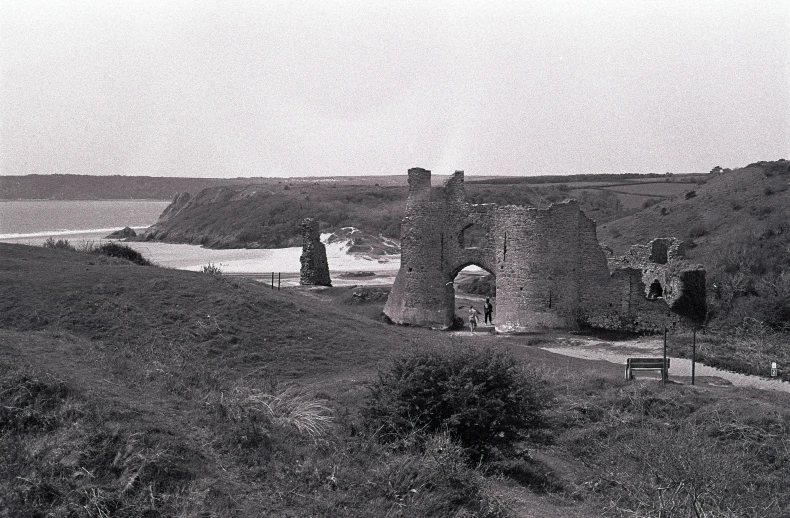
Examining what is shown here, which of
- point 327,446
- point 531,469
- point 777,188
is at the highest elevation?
point 777,188

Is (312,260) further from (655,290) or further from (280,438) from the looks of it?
(280,438)

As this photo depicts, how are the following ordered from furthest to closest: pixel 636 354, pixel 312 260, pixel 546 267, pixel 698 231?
pixel 698 231, pixel 312 260, pixel 546 267, pixel 636 354

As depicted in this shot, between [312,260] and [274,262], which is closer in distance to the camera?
[312,260]

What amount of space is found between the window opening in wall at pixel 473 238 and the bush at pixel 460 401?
18310mm

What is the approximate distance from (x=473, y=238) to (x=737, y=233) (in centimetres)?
2251

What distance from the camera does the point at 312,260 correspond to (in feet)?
132

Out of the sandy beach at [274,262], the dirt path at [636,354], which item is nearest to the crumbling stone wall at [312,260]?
the sandy beach at [274,262]

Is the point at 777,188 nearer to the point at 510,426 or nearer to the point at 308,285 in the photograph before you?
the point at 308,285

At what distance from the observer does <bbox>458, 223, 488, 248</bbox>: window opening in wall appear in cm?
3067

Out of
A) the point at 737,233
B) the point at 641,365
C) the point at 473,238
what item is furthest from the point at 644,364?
the point at 473,238

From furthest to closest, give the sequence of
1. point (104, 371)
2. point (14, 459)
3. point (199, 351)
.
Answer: point (199, 351) → point (104, 371) → point (14, 459)

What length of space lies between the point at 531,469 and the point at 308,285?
2883 centimetres

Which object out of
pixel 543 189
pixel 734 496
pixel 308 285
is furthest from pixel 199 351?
pixel 543 189

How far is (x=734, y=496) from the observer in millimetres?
9617
